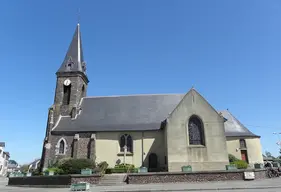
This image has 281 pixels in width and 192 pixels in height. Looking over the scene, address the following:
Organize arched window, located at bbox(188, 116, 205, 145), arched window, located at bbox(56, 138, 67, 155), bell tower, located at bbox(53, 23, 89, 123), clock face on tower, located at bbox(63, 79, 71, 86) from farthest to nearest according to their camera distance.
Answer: clock face on tower, located at bbox(63, 79, 71, 86), bell tower, located at bbox(53, 23, 89, 123), arched window, located at bbox(56, 138, 67, 155), arched window, located at bbox(188, 116, 205, 145)

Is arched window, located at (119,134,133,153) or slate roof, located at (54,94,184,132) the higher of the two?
slate roof, located at (54,94,184,132)

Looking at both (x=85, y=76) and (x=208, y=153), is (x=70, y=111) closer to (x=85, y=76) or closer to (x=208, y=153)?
(x=85, y=76)

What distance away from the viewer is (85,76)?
32094 millimetres

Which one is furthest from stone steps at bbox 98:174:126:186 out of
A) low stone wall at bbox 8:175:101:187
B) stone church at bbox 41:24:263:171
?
stone church at bbox 41:24:263:171

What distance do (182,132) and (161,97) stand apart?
9.30 metres

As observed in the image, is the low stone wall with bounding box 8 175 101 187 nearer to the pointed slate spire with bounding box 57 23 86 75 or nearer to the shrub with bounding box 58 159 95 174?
the shrub with bounding box 58 159 95 174

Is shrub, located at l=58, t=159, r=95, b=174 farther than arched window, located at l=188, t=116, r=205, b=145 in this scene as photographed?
No

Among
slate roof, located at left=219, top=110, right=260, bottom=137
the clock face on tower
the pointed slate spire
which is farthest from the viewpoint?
the pointed slate spire

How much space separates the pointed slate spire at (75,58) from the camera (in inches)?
1212

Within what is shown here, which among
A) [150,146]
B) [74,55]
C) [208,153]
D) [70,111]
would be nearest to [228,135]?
[208,153]

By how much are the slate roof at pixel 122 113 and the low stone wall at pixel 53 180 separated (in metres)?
6.96

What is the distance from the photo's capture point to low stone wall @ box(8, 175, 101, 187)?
16953 mm

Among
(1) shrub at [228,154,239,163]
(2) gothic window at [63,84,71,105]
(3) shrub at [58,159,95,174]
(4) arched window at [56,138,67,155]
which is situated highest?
(2) gothic window at [63,84,71,105]

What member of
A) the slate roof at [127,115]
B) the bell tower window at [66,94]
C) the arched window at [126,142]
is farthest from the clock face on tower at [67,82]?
the arched window at [126,142]
